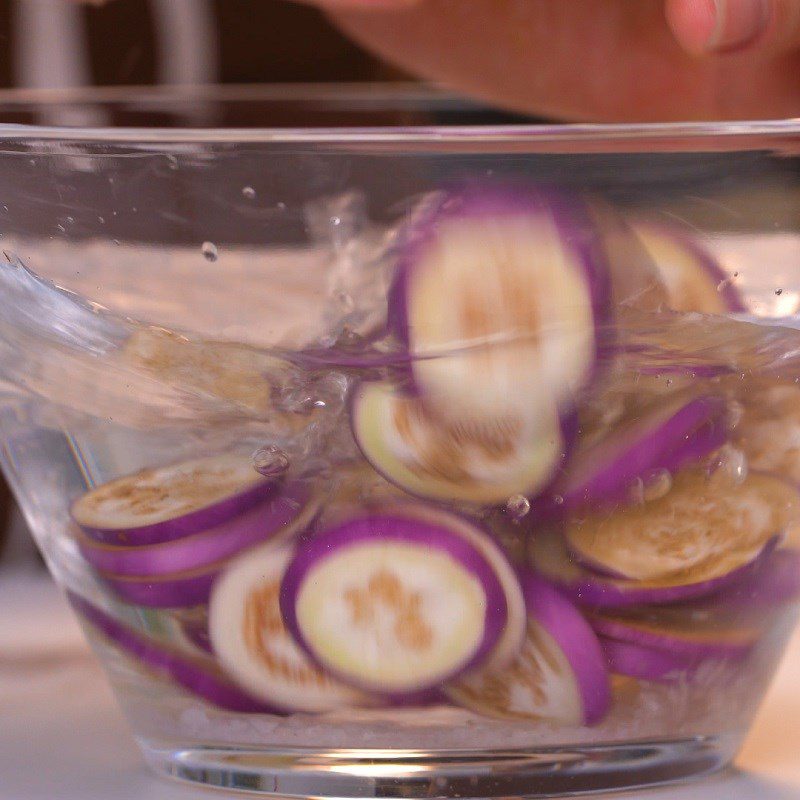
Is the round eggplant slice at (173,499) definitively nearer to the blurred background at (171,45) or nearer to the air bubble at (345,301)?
the air bubble at (345,301)

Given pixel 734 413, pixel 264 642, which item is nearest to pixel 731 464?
pixel 734 413

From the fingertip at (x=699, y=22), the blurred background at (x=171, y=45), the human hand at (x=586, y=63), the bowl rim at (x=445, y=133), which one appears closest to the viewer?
the bowl rim at (x=445, y=133)

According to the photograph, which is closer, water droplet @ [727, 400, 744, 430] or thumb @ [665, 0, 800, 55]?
water droplet @ [727, 400, 744, 430]

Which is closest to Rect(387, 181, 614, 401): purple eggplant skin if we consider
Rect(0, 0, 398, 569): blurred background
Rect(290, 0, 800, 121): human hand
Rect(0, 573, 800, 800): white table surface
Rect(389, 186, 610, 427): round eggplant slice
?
Rect(389, 186, 610, 427): round eggplant slice

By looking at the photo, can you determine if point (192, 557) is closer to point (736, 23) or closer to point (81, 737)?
point (81, 737)

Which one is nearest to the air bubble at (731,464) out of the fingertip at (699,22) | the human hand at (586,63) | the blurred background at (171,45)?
the fingertip at (699,22)

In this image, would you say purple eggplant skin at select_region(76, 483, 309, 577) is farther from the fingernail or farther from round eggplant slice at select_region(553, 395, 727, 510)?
the fingernail

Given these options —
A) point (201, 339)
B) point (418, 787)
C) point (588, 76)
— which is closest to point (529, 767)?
point (418, 787)
